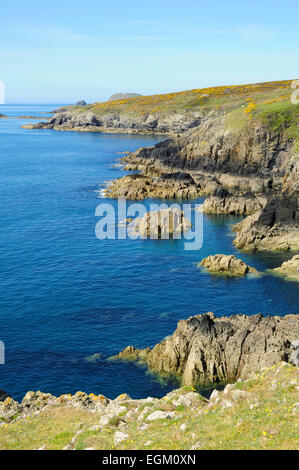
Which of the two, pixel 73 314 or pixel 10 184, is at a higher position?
pixel 10 184

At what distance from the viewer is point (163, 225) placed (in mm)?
88812

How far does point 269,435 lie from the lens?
24.2 meters

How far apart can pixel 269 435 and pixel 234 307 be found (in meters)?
34.7

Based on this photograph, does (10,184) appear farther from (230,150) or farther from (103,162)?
(230,150)

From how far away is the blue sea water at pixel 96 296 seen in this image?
46.2 meters

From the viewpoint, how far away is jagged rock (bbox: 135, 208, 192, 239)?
87.9 m

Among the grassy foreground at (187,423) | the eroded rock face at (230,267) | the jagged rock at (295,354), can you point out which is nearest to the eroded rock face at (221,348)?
the jagged rock at (295,354)

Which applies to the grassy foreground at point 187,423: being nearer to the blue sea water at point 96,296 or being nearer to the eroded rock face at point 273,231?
the blue sea water at point 96,296

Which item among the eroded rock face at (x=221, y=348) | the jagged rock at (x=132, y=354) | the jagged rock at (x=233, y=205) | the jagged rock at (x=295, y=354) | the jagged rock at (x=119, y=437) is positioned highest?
the jagged rock at (x=233, y=205)

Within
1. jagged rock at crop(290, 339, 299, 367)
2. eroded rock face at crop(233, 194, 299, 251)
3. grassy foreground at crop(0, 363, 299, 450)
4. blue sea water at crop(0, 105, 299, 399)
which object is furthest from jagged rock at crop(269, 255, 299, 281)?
grassy foreground at crop(0, 363, 299, 450)

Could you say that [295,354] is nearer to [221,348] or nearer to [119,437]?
[221,348]

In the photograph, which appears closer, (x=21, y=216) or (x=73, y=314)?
(x=73, y=314)

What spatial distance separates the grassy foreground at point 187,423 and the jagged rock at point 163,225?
53.2 metres
